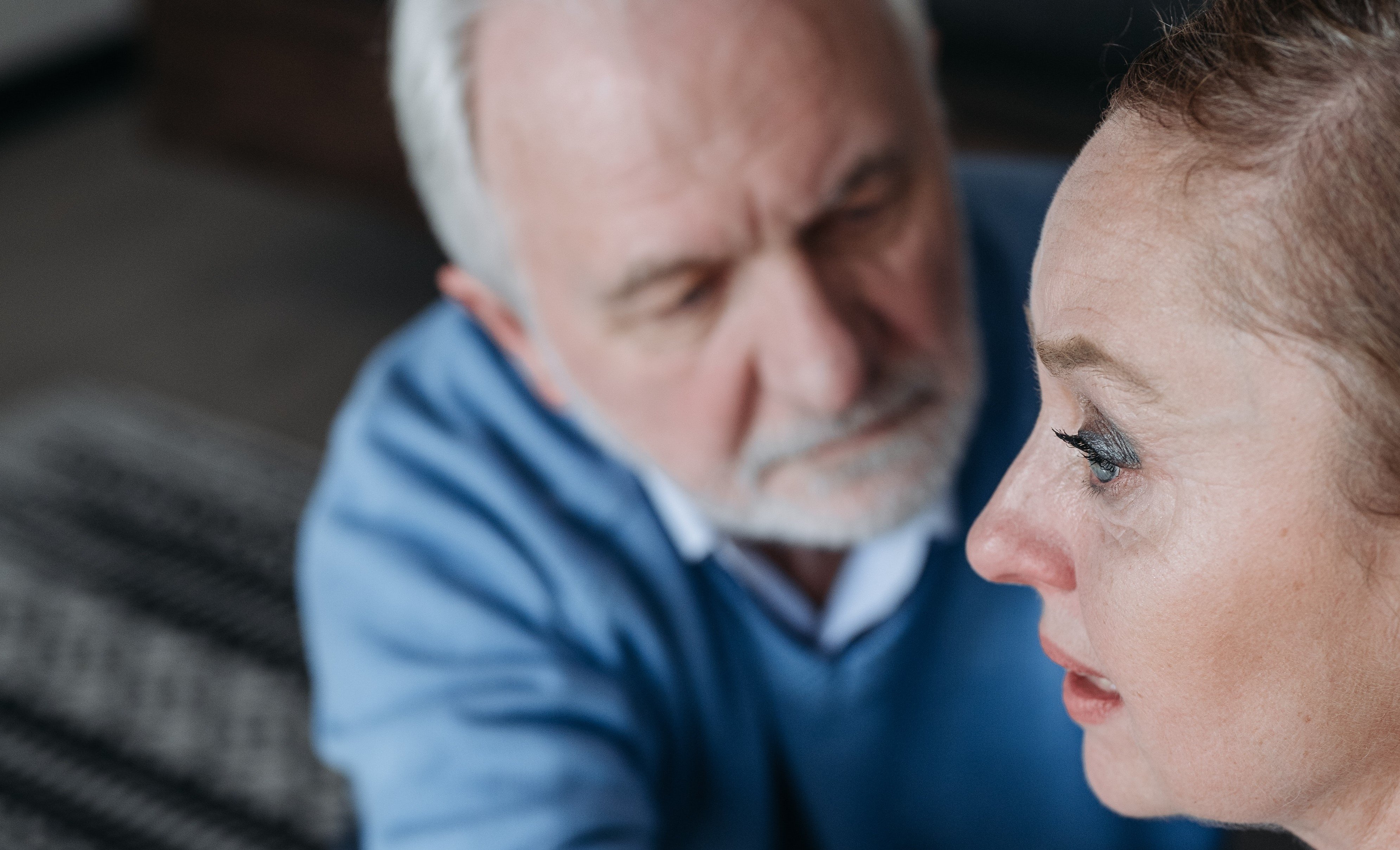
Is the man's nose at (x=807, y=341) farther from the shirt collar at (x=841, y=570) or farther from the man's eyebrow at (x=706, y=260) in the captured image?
the shirt collar at (x=841, y=570)

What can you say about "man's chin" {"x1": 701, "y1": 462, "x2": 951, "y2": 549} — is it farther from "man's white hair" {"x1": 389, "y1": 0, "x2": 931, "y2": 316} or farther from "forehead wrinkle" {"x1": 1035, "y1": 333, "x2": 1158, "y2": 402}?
"forehead wrinkle" {"x1": 1035, "y1": 333, "x2": 1158, "y2": 402}

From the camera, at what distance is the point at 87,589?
6.95 ft

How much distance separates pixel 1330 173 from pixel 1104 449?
122 millimetres

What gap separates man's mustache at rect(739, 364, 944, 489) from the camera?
957 mm

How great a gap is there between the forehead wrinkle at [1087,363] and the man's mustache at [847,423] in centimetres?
47

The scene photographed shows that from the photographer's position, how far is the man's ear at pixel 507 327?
1.12 meters

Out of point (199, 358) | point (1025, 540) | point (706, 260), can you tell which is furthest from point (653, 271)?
point (199, 358)

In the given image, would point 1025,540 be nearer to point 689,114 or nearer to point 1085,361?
point 1085,361

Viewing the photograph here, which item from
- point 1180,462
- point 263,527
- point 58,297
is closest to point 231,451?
point 263,527

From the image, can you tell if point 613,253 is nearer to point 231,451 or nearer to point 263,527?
point 263,527

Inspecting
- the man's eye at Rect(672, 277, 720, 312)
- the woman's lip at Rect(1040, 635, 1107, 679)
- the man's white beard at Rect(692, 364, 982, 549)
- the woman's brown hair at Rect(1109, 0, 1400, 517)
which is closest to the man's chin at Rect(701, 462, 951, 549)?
the man's white beard at Rect(692, 364, 982, 549)

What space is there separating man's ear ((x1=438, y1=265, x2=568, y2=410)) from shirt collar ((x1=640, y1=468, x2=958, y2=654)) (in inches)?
4.6

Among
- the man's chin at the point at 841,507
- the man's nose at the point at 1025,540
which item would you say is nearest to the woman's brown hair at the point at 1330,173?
the man's nose at the point at 1025,540

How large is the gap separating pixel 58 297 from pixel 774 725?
97.5 inches
